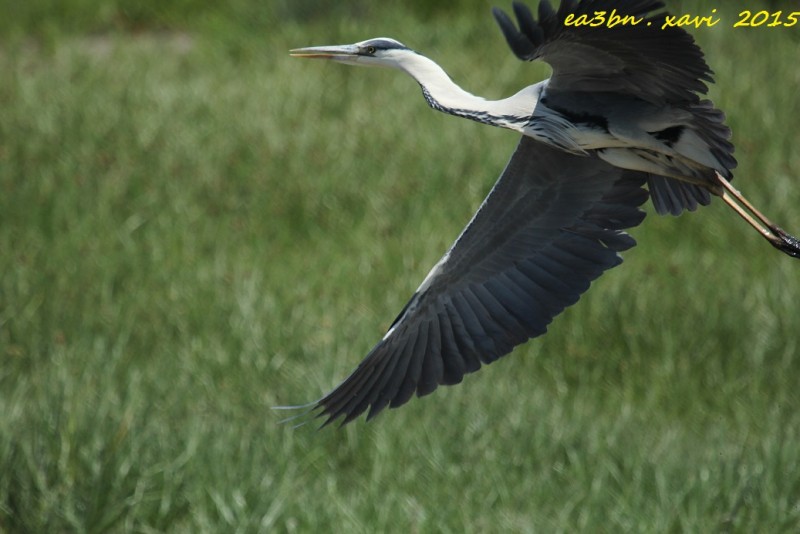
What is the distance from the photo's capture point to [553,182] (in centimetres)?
482

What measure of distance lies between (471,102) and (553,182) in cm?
66

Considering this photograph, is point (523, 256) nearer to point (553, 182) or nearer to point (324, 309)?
point (553, 182)

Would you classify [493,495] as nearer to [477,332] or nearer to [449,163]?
[477,332]

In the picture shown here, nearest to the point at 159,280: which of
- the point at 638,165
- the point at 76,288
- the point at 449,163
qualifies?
the point at 76,288

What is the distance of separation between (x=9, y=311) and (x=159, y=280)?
2.75 feet

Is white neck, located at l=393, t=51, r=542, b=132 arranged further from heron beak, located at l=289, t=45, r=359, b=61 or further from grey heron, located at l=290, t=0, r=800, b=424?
heron beak, located at l=289, t=45, r=359, b=61

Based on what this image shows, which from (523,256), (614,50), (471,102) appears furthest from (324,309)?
(614,50)

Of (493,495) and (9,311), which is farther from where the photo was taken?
(9,311)

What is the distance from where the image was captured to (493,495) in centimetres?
509

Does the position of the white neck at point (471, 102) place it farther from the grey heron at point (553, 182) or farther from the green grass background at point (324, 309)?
the green grass background at point (324, 309)

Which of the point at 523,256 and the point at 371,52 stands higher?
the point at 371,52

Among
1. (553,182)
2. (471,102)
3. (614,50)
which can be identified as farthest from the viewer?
(553,182)

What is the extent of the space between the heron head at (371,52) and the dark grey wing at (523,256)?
1.74ft

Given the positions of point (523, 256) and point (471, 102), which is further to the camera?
point (523, 256)
